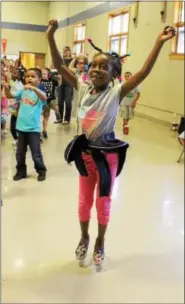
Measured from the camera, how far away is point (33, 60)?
1.17 feet

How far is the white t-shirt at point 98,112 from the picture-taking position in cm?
43

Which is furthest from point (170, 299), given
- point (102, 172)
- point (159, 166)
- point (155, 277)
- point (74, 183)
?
point (159, 166)

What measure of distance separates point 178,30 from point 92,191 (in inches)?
16.3

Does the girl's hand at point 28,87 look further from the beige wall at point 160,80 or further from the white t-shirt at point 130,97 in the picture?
the beige wall at point 160,80

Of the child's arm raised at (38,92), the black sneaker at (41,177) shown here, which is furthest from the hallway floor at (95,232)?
the child's arm raised at (38,92)

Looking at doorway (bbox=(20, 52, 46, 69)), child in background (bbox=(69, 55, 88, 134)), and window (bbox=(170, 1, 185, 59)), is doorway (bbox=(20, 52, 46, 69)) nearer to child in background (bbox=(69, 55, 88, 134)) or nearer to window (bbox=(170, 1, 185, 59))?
child in background (bbox=(69, 55, 88, 134))

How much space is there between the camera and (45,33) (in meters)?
0.34

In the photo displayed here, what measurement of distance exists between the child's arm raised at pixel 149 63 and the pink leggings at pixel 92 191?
0.26 feet

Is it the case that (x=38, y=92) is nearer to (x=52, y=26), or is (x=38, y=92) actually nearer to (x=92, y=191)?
(x=52, y=26)

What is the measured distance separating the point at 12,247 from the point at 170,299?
18.3 inches

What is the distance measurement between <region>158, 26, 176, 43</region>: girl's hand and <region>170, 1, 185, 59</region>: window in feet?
0.75

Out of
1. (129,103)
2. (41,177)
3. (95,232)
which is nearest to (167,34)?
(129,103)

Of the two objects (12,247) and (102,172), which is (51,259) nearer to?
(12,247)

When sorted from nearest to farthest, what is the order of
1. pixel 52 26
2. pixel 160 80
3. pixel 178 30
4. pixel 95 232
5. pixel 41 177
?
1. pixel 52 26
2. pixel 178 30
3. pixel 95 232
4. pixel 41 177
5. pixel 160 80
